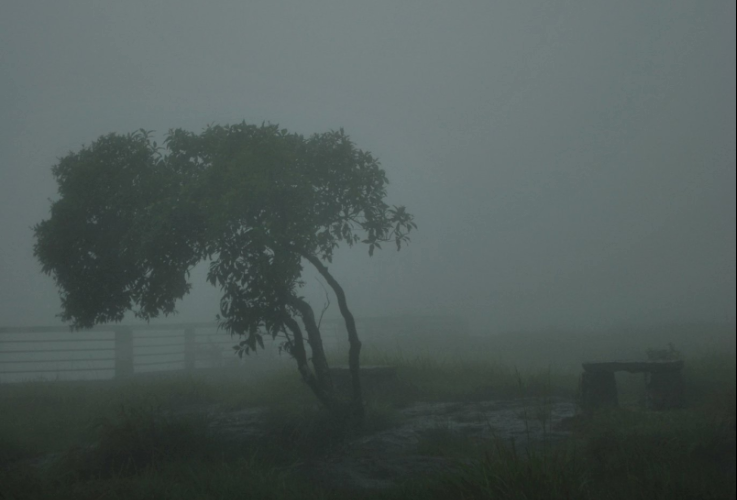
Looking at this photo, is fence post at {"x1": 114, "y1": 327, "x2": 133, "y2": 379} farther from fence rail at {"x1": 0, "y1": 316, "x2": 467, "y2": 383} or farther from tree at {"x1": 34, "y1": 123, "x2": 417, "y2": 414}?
tree at {"x1": 34, "y1": 123, "x2": 417, "y2": 414}

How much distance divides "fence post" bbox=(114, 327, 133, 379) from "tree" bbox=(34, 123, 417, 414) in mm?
7520

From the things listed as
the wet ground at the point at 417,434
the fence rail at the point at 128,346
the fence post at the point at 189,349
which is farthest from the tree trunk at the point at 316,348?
the fence post at the point at 189,349

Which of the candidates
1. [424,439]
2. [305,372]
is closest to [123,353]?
[305,372]

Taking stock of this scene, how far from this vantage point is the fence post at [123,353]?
14.7 m

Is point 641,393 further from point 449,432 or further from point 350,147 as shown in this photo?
point 350,147

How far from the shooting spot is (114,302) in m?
7.28

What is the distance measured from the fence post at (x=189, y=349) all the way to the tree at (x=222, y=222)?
9.32 meters

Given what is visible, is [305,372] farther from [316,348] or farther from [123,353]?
[123,353]

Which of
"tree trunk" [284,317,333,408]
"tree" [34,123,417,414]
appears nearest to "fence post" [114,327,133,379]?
"tree" [34,123,417,414]

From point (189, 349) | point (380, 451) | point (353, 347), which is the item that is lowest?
point (380, 451)

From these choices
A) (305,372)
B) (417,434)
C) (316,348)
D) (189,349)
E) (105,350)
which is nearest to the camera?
(417,434)

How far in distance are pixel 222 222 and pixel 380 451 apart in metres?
2.69

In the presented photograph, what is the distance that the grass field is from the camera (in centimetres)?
376

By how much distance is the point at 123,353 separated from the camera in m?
14.9
